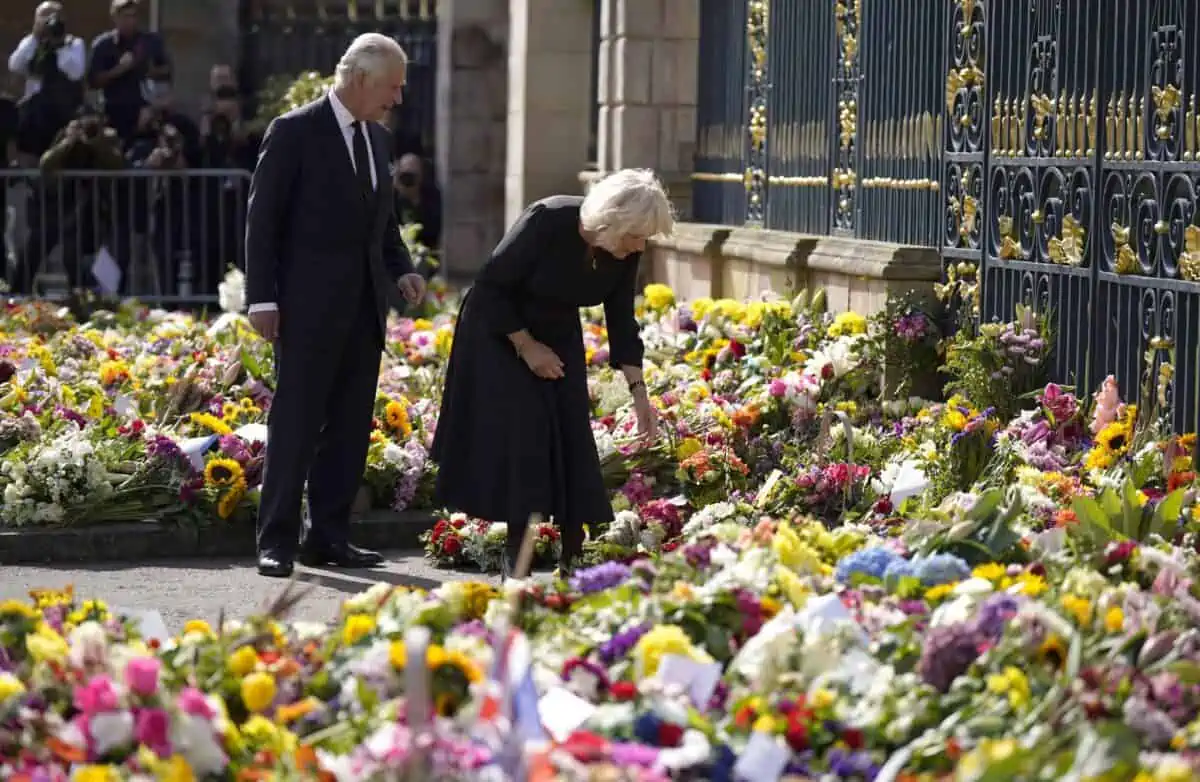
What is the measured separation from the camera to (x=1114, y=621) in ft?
15.2

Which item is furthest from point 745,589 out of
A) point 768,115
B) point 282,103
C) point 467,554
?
point 282,103

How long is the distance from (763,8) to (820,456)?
5356mm

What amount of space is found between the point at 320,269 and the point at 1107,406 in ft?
8.83

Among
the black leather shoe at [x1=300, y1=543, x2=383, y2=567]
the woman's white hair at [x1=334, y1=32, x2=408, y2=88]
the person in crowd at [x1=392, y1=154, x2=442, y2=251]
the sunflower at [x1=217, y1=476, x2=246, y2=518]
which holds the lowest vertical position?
the black leather shoe at [x1=300, y1=543, x2=383, y2=567]

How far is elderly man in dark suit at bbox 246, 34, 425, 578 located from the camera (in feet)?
27.2

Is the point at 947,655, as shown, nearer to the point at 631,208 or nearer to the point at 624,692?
the point at 624,692

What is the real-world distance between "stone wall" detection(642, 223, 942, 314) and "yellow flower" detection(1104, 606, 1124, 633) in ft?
18.0

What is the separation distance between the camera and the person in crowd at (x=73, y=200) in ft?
55.5

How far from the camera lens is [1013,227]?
9.61 metres

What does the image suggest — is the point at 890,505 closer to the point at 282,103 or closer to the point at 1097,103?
the point at 1097,103

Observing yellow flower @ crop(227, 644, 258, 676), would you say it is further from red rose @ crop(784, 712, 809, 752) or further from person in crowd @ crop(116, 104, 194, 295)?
person in crowd @ crop(116, 104, 194, 295)

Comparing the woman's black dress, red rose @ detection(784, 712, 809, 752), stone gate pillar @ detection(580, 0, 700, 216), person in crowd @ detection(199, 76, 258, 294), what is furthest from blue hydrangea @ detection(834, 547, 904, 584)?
person in crowd @ detection(199, 76, 258, 294)

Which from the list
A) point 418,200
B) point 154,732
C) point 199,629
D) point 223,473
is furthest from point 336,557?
point 418,200

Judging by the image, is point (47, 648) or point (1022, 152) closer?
point (47, 648)
